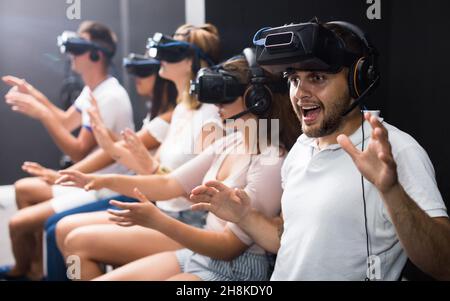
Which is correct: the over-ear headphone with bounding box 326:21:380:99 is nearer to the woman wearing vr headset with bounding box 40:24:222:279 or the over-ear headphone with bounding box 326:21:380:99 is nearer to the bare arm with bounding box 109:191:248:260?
the bare arm with bounding box 109:191:248:260

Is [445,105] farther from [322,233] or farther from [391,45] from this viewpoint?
[322,233]

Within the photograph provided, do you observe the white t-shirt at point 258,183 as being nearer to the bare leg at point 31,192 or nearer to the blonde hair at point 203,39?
the blonde hair at point 203,39

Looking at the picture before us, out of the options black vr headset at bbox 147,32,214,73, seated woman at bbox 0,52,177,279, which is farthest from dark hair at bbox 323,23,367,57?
seated woman at bbox 0,52,177,279

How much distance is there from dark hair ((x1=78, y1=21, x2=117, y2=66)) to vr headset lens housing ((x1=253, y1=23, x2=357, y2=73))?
1.03 meters

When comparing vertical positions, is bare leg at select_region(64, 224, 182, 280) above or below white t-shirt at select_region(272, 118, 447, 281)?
below

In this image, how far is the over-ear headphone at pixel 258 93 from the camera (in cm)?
144

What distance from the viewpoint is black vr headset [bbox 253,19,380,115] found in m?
1.10

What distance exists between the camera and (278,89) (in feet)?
4.70

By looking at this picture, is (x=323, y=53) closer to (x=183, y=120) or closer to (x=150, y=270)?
(x=150, y=270)

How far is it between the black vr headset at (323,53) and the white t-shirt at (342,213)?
0.11 meters

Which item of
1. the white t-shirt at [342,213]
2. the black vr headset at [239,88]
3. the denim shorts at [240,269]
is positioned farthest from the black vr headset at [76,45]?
the white t-shirt at [342,213]
